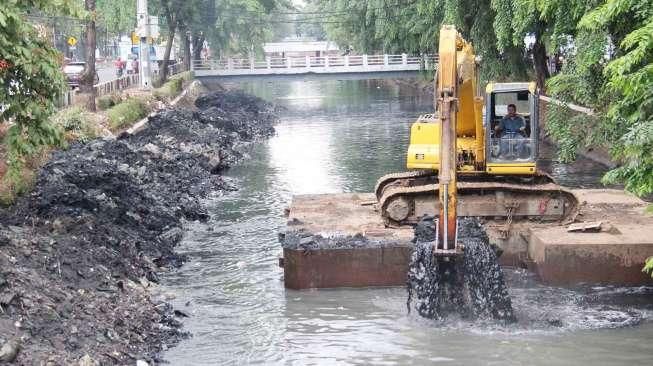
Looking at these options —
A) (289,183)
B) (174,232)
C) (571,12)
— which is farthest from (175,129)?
(571,12)

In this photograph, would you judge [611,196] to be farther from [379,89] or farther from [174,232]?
[379,89]

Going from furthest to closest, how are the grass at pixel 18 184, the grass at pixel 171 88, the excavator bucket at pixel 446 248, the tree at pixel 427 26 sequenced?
the grass at pixel 171 88 < the tree at pixel 427 26 < the grass at pixel 18 184 < the excavator bucket at pixel 446 248

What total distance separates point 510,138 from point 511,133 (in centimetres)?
11

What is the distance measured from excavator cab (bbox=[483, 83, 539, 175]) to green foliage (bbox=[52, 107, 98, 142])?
42.6ft

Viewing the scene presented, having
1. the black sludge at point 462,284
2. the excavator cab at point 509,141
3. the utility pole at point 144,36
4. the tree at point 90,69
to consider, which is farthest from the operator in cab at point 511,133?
the utility pole at point 144,36

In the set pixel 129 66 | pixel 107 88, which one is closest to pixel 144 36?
pixel 107 88

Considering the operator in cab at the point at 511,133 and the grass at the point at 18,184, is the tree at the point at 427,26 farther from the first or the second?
the grass at the point at 18,184

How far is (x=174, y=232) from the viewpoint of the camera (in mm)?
18562

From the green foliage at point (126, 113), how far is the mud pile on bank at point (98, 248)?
171 cm

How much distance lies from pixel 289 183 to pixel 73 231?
1184 cm

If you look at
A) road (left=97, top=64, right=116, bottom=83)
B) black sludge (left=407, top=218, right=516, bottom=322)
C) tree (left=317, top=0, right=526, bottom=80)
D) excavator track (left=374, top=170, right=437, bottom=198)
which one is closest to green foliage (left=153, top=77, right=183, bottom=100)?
road (left=97, top=64, right=116, bottom=83)

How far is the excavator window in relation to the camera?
1534 cm

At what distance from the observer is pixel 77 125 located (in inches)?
1010

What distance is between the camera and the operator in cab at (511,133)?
1540 cm
